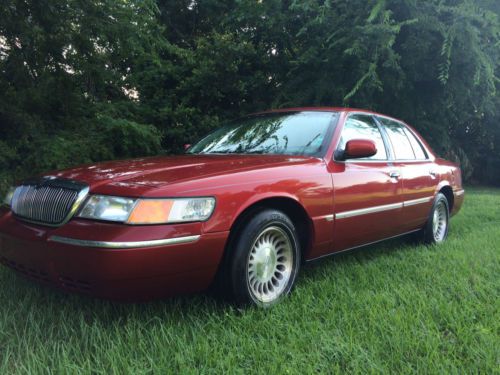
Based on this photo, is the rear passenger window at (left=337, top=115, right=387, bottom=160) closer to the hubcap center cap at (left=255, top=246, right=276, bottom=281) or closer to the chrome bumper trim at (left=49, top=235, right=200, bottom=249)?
the hubcap center cap at (left=255, top=246, right=276, bottom=281)

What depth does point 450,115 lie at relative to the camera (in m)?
10.3

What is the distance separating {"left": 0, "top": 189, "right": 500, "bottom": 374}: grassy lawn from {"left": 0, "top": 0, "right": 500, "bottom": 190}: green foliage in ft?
11.6

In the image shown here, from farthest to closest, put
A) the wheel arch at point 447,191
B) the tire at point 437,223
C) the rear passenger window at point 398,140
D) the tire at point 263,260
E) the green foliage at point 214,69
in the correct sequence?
1. the green foliage at point 214,69
2. the wheel arch at point 447,191
3. the tire at point 437,223
4. the rear passenger window at point 398,140
5. the tire at point 263,260

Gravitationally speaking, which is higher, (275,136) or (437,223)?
(275,136)

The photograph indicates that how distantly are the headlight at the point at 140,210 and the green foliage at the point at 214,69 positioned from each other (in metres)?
4.01

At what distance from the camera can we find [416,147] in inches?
185

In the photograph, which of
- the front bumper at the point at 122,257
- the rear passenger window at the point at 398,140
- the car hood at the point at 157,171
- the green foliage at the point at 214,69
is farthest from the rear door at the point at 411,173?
the green foliage at the point at 214,69

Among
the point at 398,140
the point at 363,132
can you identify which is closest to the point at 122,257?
the point at 363,132

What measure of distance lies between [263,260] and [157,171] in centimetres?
87

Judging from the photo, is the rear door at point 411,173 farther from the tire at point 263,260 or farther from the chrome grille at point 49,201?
the chrome grille at point 49,201

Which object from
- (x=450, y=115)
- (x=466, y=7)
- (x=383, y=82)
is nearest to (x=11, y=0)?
(x=383, y=82)

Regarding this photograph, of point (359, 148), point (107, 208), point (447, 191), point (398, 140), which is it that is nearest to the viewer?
point (107, 208)

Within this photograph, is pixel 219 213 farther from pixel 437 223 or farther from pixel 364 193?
pixel 437 223

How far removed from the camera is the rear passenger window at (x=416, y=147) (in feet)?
15.2
